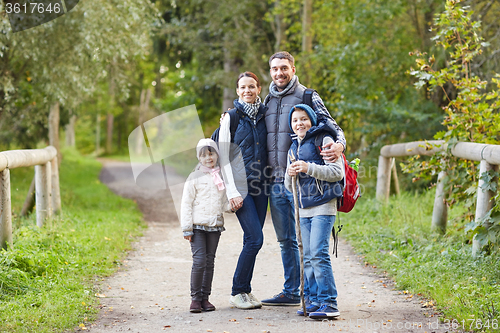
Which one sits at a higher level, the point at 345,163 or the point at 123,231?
the point at 345,163

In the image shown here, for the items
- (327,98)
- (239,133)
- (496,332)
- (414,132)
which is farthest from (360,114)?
(496,332)

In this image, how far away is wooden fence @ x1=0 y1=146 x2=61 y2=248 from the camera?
5.80 m

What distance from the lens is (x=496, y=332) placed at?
12.0ft

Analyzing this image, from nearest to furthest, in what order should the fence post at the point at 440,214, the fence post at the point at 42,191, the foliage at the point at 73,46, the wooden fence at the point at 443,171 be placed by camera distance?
the wooden fence at the point at 443,171 < the fence post at the point at 440,214 < the fence post at the point at 42,191 < the foliage at the point at 73,46

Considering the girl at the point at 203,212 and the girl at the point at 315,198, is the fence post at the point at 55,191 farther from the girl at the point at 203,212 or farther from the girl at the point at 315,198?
the girl at the point at 315,198

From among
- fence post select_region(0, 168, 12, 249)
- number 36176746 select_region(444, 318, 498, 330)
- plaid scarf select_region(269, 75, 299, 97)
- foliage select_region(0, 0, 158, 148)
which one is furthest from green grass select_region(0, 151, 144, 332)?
number 36176746 select_region(444, 318, 498, 330)

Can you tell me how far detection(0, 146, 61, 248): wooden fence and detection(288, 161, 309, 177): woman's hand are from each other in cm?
333

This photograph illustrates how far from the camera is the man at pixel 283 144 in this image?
458 cm

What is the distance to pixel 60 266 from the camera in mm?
5812

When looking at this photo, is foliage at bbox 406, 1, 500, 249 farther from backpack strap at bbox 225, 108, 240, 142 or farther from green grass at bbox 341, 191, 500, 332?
backpack strap at bbox 225, 108, 240, 142

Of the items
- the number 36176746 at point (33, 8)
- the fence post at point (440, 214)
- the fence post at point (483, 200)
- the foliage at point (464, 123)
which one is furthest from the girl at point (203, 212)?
the number 36176746 at point (33, 8)

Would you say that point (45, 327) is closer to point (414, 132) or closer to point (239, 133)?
point (239, 133)

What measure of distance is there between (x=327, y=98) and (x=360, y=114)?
2.34 meters

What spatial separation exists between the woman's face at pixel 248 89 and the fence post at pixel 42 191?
4.57 m
